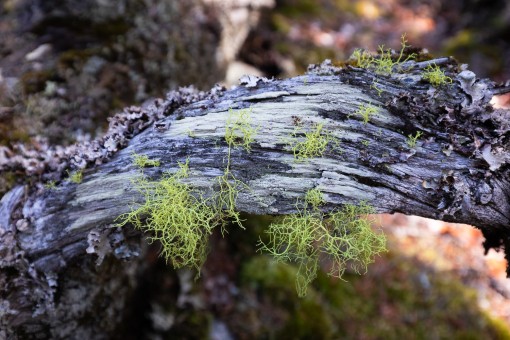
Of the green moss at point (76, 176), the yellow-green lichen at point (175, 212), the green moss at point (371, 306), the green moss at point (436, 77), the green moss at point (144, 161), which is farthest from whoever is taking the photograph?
the green moss at point (371, 306)

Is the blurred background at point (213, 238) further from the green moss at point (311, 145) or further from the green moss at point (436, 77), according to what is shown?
the green moss at point (436, 77)

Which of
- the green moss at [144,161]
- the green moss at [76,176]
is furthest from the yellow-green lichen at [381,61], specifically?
the green moss at [76,176]

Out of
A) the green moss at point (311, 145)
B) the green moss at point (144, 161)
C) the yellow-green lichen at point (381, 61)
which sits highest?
the yellow-green lichen at point (381, 61)

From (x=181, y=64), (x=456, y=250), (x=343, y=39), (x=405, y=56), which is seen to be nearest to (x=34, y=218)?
(x=405, y=56)

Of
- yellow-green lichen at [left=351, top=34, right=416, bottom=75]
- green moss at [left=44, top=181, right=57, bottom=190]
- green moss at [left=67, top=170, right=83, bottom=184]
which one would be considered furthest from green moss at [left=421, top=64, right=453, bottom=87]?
green moss at [left=44, top=181, right=57, bottom=190]

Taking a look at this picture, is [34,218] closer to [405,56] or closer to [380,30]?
[405,56]

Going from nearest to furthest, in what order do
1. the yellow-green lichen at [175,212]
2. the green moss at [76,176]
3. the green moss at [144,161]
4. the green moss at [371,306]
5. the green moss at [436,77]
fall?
1. the yellow-green lichen at [175,212]
2. the green moss at [436,77]
3. the green moss at [144,161]
4. the green moss at [76,176]
5. the green moss at [371,306]

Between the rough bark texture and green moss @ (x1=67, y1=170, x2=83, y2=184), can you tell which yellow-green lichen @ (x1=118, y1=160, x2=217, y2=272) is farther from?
green moss @ (x1=67, y1=170, x2=83, y2=184)
